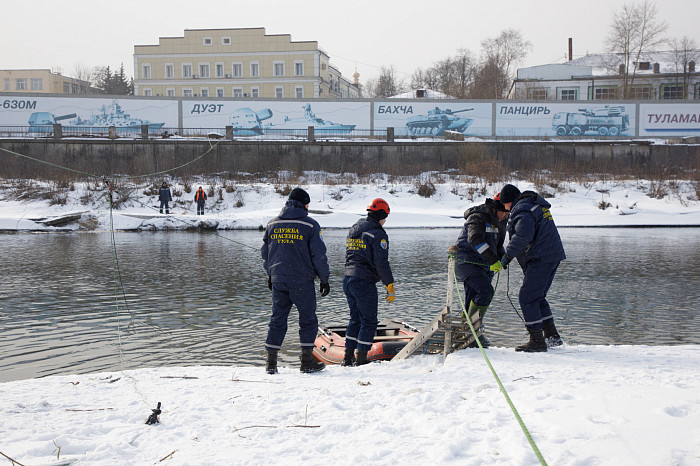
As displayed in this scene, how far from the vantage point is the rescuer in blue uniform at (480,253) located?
6.32m

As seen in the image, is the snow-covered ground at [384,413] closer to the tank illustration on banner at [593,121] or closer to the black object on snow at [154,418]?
the black object on snow at [154,418]

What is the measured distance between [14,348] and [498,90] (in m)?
67.1

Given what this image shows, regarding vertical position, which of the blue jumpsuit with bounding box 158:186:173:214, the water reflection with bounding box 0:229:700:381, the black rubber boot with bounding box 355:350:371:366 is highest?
the blue jumpsuit with bounding box 158:186:173:214

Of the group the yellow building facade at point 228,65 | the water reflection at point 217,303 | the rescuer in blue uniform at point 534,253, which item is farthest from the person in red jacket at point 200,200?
the yellow building facade at point 228,65

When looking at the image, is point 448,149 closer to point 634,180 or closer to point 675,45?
point 634,180

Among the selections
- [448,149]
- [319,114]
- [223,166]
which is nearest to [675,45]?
[448,149]

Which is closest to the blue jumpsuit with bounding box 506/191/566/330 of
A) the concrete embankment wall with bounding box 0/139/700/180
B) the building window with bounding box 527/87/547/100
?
the concrete embankment wall with bounding box 0/139/700/180

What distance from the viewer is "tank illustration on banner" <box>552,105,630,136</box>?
142 ft

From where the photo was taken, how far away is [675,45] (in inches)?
2308

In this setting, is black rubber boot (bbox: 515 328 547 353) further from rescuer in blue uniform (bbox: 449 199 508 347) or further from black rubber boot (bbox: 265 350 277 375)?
black rubber boot (bbox: 265 350 277 375)

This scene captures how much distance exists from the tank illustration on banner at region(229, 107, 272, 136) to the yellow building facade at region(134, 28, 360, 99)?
2293 cm

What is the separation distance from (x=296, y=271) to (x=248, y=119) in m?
39.3

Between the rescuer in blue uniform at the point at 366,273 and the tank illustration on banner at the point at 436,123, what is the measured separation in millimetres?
38160

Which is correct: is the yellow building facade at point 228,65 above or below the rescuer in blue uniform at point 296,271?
above
